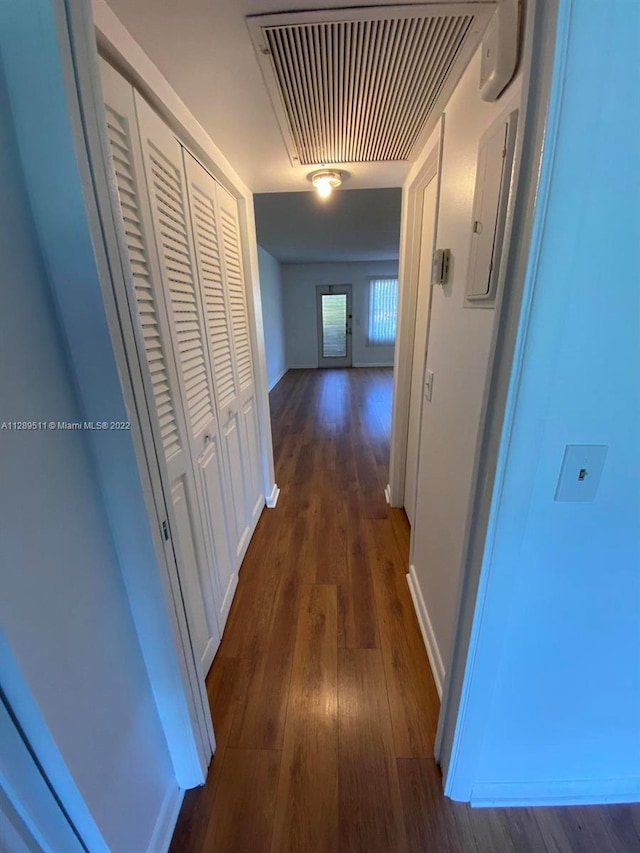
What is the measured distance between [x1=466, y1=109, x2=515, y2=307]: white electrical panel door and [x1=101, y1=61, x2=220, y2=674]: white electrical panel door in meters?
0.83

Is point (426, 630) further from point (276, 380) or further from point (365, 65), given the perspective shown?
point (276, 380)

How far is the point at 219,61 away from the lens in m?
0.97

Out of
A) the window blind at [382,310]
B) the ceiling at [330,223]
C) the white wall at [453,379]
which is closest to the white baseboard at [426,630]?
the white wall at [453,379]

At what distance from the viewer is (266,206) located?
3.38m

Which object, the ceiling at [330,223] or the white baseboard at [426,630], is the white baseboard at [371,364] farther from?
the white baseboard at [426,630]

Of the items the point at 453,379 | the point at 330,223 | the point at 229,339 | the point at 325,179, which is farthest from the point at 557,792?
the point at 330,223

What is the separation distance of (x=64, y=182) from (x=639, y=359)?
104 centimetres

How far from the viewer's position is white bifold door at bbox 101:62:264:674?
0.91 meters

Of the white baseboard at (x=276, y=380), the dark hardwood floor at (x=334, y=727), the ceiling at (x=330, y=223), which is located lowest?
the dark hardwood floor at (x=334, y=727)

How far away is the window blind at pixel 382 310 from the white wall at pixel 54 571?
7.74 metres

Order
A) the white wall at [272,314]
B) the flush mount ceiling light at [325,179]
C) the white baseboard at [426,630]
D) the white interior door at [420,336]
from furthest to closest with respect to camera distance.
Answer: the white wall at [272,314], the flush mount ceiling light at [325,179], the white interior door at [420,336], the white baseboard at [426,630]

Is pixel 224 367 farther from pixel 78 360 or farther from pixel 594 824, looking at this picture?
pixel 594 824

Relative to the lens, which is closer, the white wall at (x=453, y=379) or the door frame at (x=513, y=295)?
the door frame at (x=513, y=295)

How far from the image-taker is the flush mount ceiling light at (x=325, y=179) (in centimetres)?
182
